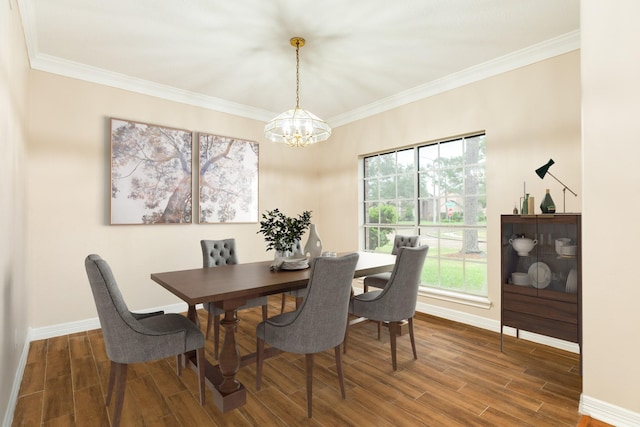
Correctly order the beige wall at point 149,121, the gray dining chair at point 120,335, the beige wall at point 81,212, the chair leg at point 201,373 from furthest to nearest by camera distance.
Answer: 1. the beige wall at point 81,212
2. the beige wall at point 149,121
3. the chair leg at point 201,373
4. the gray dining chair at point 120,335

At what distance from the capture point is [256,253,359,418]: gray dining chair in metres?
1.91

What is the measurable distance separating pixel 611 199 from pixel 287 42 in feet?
9.00

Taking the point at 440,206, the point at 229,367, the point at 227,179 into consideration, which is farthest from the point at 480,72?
the point at 229,367

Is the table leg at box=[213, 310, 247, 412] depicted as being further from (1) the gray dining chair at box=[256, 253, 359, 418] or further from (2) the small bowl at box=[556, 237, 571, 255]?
(2) the small bowl at box=[556, 237, 571, 255]

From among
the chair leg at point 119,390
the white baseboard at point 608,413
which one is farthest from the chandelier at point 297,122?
the white baseboard at point 608,413

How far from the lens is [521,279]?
2830 millimetres

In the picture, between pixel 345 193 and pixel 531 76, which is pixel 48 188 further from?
pixel 531 76

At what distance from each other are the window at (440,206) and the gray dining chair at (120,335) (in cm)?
304

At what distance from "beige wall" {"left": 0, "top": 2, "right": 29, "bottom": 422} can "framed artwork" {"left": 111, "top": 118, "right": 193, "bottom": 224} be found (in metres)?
0.85

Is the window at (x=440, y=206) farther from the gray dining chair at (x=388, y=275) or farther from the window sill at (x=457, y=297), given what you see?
the gray dining chair at (x=388, y=275)

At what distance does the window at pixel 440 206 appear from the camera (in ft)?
12.0

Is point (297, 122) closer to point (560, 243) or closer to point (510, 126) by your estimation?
point (510, 126)

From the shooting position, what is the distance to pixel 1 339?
1803 millimetres

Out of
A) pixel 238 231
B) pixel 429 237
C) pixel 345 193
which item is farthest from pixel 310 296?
pixel 345 193
